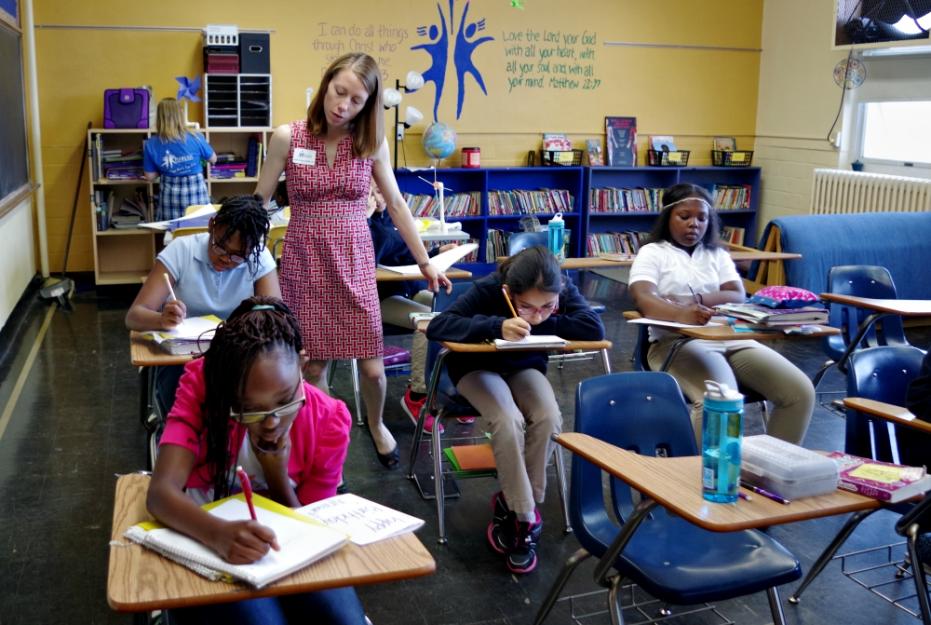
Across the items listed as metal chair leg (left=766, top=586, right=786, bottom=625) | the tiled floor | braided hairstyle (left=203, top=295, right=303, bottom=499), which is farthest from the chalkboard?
metal chair leg (left=766, top=586, right=786, bottom=625)

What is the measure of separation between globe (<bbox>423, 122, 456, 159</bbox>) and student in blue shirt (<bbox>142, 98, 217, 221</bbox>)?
197cm

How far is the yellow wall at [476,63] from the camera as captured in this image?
24.8 feet

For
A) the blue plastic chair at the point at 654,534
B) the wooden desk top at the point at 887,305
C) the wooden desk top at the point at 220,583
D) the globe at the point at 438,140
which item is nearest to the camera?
the wooden desk top at the point at 220,583

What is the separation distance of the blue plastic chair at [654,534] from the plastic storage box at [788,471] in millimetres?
246

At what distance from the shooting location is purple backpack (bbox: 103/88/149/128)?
729 centimetres

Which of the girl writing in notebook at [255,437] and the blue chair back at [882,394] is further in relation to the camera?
the blue chair back at [882,394]

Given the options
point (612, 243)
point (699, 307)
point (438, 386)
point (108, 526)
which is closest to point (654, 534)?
point (438, 386)

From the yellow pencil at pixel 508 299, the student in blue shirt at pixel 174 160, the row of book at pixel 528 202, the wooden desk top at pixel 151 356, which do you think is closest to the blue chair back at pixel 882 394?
the yellow pencil at pixel 508 299

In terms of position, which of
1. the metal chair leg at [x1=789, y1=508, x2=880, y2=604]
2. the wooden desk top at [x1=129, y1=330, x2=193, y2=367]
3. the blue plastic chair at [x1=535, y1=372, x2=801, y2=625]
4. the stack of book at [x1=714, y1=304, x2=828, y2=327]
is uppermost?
the stack of book at [x1=714, y1=304, x2=828, y2=327]

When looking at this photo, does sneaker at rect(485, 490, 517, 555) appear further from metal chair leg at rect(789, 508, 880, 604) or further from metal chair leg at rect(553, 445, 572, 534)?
metal chair leg at rect(789, 508, 880, 604)

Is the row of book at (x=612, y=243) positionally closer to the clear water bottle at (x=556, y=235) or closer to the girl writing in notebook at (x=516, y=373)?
the clear water bottle at (x=556, y=235)

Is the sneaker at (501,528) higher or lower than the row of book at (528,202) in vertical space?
lower

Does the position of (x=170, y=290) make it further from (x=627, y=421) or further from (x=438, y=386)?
(x=627, y=421)

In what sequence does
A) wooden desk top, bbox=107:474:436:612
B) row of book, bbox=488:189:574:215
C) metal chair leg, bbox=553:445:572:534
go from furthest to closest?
row of book, bbox=488:189:574:215 < metal chair leg, bbox=553:445:572:534 < wooden desk top, bbox=107:474:436:612
